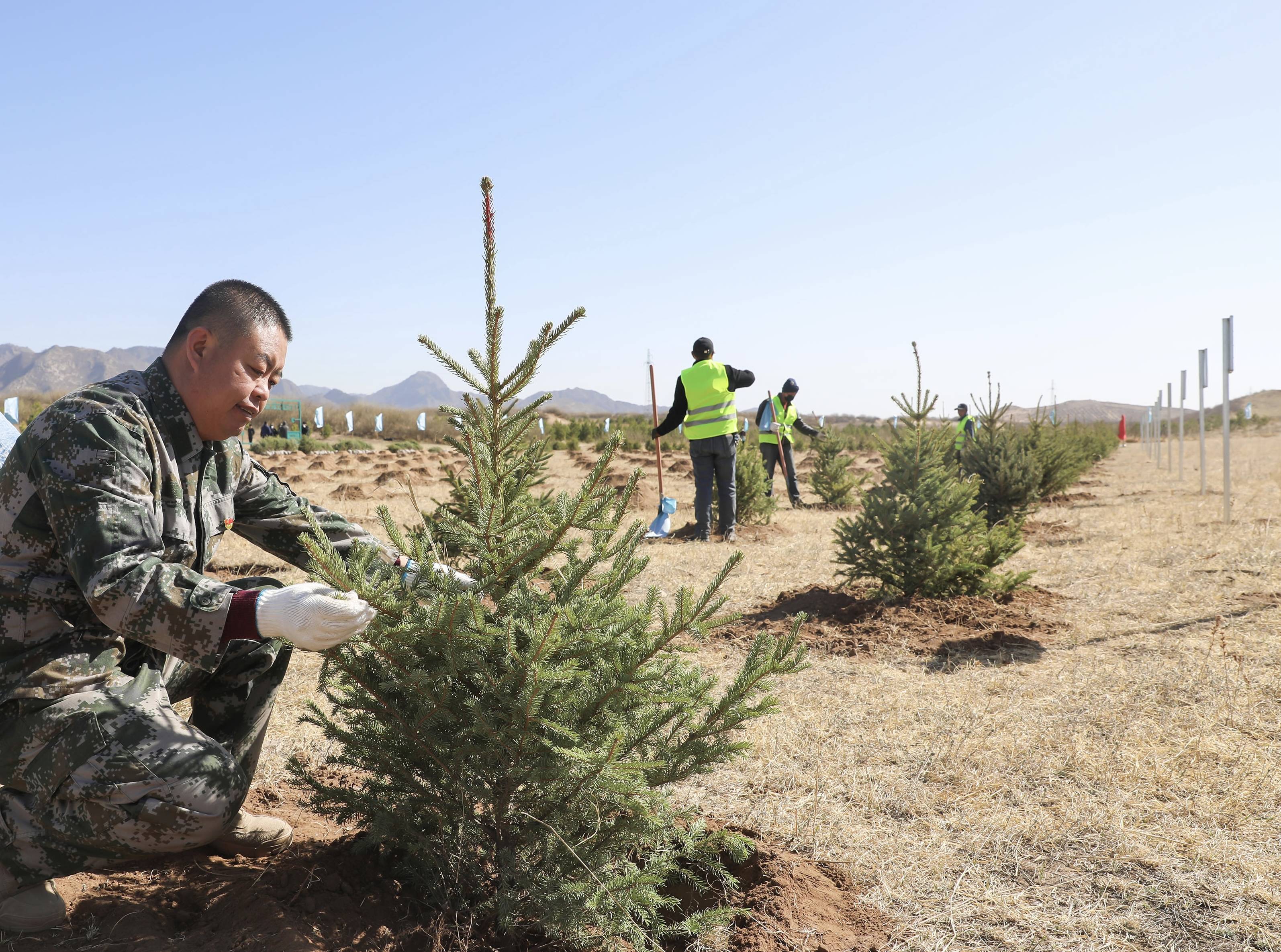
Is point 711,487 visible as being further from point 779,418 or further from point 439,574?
point 439,574

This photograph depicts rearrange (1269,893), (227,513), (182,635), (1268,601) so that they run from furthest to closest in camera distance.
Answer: (1268,601), (227,513), (1269,893), (182,635)

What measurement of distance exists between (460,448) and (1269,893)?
2.54 meters

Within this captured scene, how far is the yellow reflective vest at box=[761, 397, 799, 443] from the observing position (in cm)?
1201

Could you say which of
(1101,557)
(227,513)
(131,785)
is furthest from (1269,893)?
(1101,557)

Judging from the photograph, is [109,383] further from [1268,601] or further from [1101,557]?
[1101,557]

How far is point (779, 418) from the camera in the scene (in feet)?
39.7

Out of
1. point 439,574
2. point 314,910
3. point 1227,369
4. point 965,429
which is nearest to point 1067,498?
point 965,429

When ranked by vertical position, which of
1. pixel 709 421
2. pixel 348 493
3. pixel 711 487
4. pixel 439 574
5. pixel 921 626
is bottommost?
pixel 921 626

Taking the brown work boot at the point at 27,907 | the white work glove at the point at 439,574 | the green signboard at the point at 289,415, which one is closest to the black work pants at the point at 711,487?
the white work glove at the point at 439,574

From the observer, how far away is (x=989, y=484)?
9305 millimetres

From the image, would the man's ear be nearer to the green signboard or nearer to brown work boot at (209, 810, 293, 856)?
brown work boot at (209, 810, 293, 856)

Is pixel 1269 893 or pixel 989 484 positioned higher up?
pixel 989 484

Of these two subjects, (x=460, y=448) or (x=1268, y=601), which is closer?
(x=460, y=448)

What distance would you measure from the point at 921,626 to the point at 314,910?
4216mm
